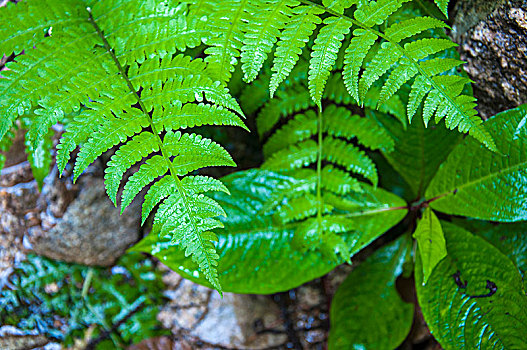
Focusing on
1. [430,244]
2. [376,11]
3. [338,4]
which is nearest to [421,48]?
[376,11]

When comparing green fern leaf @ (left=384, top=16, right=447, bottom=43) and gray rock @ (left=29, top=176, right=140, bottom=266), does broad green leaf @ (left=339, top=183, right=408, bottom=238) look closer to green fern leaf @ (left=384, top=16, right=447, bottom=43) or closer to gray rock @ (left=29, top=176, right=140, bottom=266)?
green fern leaf @ (left=384, top=16, right=447, bottom=43)

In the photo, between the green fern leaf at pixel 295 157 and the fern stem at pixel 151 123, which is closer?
the fern stem at pixel 151 123

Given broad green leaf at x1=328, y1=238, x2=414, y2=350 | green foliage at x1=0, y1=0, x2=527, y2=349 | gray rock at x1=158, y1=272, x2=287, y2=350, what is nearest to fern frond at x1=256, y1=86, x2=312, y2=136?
green foliage at x1=0, y1=0, x2=527, y2=349

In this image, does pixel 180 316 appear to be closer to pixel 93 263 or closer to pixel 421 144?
pixel 93 263

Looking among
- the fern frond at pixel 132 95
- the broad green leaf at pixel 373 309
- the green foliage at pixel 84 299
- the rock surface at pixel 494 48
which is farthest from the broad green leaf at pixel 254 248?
the rock surface at pixel 494 48

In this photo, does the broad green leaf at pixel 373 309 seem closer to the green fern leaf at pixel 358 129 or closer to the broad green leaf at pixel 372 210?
the broad green leaf at pixel 372 210

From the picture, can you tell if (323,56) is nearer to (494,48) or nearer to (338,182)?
(338,182)
